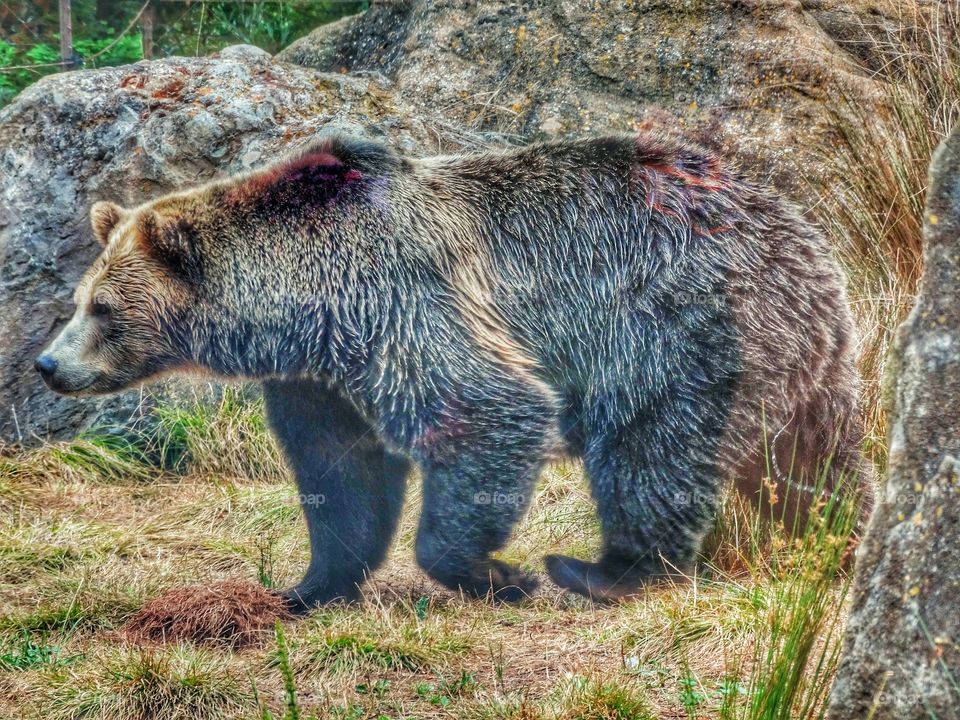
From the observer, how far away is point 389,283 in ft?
15.8

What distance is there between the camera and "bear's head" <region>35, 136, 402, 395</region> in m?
4.89

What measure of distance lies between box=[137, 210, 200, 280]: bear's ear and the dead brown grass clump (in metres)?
1.37

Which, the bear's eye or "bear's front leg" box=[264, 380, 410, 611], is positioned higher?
the bear's eye

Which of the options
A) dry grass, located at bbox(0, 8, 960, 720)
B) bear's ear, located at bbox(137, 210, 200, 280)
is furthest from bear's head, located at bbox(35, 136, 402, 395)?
dry grass, located at bbox(0, 8, 960, 720)

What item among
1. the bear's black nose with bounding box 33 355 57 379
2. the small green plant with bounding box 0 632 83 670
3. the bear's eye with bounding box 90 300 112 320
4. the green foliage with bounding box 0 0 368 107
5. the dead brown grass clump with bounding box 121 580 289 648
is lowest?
the small green plant with bounding box 0 632 83 670

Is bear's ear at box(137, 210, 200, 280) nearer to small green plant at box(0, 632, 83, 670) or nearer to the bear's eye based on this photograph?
the bear's eye

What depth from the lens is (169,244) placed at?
492cm

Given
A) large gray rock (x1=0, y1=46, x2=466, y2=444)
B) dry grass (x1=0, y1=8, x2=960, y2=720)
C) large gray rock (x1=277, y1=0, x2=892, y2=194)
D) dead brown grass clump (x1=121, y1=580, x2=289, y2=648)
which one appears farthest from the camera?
large gray rock (x1=277, y1=0, x2=892, y2=194)

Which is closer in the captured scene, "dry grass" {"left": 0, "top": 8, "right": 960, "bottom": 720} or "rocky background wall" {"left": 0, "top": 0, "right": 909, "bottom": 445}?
"dry grass" {"left": 0, "top": 8, "right": 960, "bottom": 720}

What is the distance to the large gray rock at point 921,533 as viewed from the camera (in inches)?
88.9

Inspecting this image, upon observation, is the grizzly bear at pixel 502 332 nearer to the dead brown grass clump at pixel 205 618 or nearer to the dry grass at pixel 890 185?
the dead brown grass clump at pixel 205 618

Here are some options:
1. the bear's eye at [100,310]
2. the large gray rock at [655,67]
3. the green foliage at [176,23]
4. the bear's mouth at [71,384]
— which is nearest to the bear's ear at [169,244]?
the bear's eye at [100,310]

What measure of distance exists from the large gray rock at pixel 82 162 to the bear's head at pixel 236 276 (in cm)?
210

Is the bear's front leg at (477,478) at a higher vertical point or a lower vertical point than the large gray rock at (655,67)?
lower
